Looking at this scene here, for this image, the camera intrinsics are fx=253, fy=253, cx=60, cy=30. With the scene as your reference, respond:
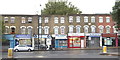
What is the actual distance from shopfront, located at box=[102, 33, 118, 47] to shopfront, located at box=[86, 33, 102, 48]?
106 cm

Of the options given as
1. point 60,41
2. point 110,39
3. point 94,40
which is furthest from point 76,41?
point 110,39

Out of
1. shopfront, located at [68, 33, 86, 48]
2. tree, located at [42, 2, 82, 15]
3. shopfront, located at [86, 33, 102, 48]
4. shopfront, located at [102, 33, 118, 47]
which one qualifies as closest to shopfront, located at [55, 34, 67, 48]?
shopfront, located at [68, 33, 86, 48]

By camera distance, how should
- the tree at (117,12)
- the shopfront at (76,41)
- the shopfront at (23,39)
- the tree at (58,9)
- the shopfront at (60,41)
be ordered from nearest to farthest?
the tree at (117,12) → the shopfront at (23,39) → the shopfront at (60,41) → the shopfront at (76,41) → the tree at (58,9)

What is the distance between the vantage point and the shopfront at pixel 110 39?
56875 millimetres

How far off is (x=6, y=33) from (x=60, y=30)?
12.0 m

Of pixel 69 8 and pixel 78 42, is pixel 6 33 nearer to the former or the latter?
pixel 78 42

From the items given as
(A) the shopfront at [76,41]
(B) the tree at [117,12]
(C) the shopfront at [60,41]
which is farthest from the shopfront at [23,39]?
(B) the tree at [117,12]

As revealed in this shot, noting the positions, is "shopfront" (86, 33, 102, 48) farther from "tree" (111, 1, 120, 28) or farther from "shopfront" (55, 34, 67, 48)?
"tree" (111, 1, 120, 28)

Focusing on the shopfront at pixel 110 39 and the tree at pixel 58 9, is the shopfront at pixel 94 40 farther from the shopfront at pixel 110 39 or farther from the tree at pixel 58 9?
the tree at pixel 58 9

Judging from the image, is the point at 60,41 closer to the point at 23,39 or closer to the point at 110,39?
the point at 23,39

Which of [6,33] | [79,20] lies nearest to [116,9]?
[79,20]

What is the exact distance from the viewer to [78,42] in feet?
189

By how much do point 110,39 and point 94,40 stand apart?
363 centimetres

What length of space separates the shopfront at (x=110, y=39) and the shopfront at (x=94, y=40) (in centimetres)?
106
